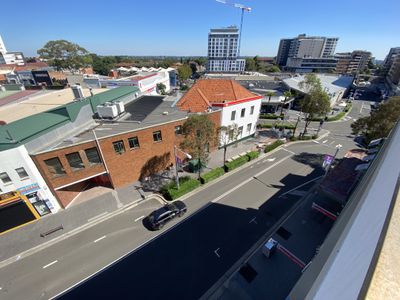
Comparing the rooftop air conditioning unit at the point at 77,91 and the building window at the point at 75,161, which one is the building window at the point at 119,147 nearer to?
the building window at the point at 75,161

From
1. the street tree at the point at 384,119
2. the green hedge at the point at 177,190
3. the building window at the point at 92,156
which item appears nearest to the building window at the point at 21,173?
the building window at the point at 92,156

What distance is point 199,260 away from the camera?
13711 mm

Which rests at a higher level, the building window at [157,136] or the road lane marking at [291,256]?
the building window at [157,136]

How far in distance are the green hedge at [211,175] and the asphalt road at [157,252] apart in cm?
118

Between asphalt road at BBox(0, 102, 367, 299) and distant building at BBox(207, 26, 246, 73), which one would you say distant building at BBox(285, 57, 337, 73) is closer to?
distant building at BBox(207, 26, 246, 73)

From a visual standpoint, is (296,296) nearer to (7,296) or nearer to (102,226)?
(102,226)

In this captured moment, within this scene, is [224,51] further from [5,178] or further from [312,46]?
[5,178]

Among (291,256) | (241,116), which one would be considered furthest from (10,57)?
(291,256)

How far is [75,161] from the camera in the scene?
672 inches

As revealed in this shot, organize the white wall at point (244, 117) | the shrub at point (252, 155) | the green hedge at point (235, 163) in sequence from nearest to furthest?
1. the green hedge at point (235, 163)
2. the shrub at point (252, 155)
3. the white wall at point (244, 117)

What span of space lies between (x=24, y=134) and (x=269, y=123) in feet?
138

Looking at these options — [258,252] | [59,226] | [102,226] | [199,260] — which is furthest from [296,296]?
[59,226]

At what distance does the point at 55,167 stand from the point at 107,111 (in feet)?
27.9

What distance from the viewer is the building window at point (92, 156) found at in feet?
57.3
